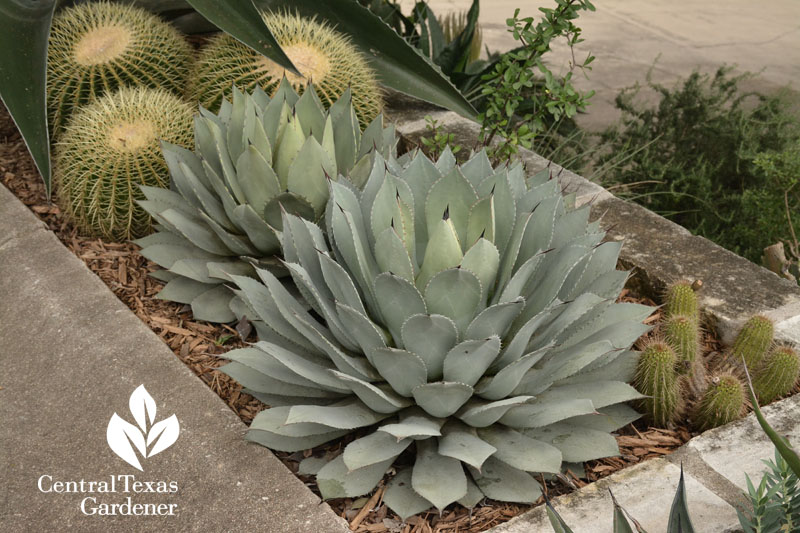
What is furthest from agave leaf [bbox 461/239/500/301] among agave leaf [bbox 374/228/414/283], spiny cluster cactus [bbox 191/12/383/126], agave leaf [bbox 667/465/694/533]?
spiny cluster cactus [bbox 191/12/383/126]

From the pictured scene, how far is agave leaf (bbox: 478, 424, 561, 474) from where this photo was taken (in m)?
1.84

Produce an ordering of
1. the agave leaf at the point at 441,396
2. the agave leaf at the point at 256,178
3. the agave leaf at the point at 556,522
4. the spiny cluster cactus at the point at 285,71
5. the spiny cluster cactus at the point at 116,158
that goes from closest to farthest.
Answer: the agave leaf at the point at 556,522
the agave leaf at the point at 441,396
the agave leaf at the point at 256,178
the spiny cluster cactus at the point at 116,158
the spiny cluster cactus at the point at 285,71

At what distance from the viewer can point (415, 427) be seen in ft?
6.04

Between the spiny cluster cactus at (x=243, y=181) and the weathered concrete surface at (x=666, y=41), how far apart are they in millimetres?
3465

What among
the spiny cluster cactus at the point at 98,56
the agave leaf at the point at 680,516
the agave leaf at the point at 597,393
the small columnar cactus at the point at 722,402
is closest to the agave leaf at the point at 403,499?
the agave leaf at the point at 597,393

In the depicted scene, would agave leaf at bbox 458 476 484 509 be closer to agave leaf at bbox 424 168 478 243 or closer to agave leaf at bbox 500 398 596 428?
agave leaf at bbox 500 398 596 428

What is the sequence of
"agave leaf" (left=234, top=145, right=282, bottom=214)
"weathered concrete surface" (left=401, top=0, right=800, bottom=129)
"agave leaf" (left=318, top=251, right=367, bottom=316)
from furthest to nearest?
"weathered concrete surface" (left=401, top=0, right=800, bottom=129) → "agave leaf" (left=234, top=145, right=282, bottom=214) → "agave leaf" (left=318, top=251, right=367, bottom=316)

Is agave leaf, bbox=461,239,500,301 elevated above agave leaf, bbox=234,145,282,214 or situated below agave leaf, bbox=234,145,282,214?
above

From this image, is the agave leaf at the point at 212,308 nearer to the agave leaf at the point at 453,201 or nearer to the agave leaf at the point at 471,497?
the agave leaf at the point at 453,201

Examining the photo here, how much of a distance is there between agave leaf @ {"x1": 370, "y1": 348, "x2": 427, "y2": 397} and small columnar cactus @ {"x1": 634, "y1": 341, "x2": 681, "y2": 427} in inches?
24.6

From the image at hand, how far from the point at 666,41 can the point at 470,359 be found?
20.1 ft

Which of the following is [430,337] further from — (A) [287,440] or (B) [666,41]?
(B) [666,41]

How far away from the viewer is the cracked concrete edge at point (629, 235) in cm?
243

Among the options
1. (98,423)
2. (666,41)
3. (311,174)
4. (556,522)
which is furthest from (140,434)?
(666,41)
